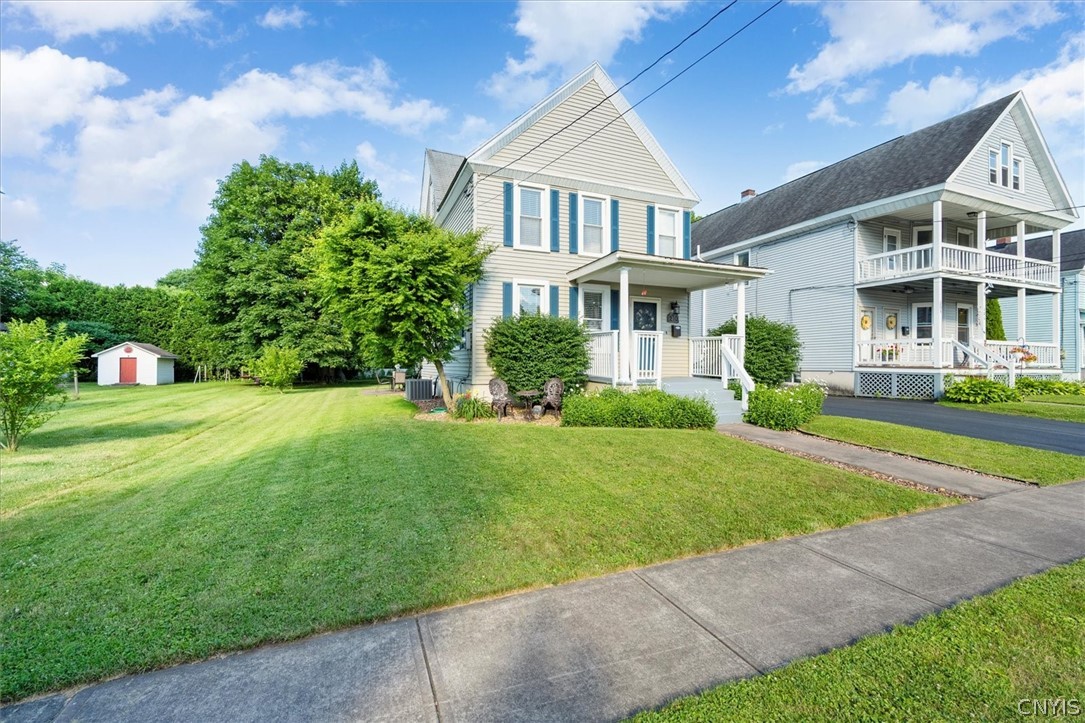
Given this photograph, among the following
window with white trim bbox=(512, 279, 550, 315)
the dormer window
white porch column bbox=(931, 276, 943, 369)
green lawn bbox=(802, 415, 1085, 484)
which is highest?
the dormer window

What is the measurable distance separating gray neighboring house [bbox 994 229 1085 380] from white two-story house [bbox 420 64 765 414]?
66.7ft

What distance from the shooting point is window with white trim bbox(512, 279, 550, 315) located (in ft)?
41.6

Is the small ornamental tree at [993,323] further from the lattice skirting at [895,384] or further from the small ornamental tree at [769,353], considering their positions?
the small ornamental tree at [769,353]

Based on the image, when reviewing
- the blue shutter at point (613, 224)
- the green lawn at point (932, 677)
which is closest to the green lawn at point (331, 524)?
the green lawn at point (932, 677)

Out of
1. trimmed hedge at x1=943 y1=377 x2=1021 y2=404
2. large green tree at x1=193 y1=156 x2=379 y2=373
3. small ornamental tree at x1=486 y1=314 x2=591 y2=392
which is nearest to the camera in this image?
small ornamental tree at x1=486 y1=314 x2=591 y2=392

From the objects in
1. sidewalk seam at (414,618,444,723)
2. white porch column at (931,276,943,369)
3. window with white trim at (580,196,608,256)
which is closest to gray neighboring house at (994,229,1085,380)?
Result: white porch column at (931,276,943,369)

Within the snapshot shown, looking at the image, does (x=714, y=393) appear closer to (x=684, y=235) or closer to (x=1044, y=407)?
(x=684, y=235)

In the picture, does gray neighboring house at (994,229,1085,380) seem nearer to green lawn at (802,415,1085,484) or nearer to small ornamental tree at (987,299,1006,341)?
small ornamental tree at (987,299,1006,341)

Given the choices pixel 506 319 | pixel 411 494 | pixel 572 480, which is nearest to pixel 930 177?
pixel 506 319

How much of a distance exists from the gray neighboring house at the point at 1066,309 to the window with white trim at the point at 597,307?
73.5 ft

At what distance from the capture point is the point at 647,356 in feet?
38.3

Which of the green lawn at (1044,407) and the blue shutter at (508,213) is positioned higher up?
the blue shutter at (508,213)

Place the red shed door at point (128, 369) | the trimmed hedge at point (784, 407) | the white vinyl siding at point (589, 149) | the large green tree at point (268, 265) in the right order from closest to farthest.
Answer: the trimmed hedge at point (784, 407)
the white vinyl siding at point (589, 149)
the large green tree at point (268, 265)
the red shed door at point (128, 369)

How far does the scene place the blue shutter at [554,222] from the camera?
515 inches
